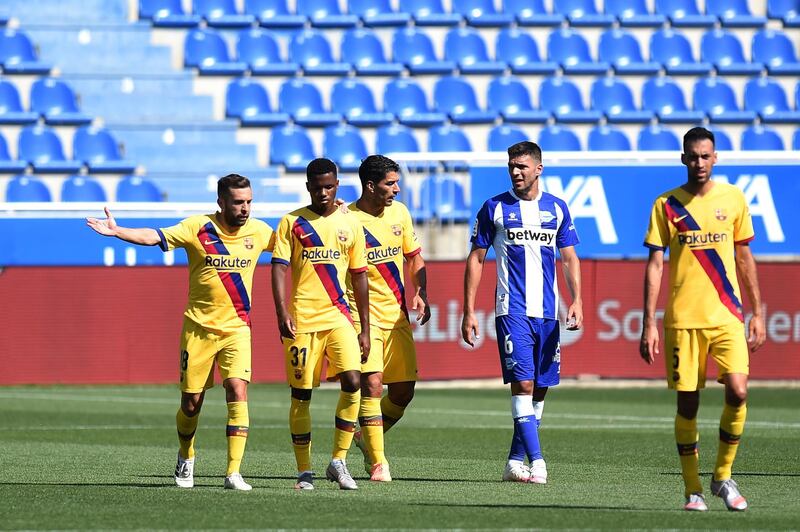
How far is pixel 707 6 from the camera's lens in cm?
2738

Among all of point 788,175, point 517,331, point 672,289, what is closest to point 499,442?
point 517,331

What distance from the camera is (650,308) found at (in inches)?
314

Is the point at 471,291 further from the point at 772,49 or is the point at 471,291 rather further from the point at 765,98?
the point at 772,49

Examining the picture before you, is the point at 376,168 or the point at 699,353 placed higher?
the point at 376,168

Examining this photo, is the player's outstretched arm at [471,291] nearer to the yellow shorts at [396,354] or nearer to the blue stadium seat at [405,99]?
the yellow shorts at [396,354]

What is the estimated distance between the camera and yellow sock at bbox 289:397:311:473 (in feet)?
30.9

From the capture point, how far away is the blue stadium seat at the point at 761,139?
2494cm

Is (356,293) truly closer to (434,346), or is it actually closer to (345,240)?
(345,240)

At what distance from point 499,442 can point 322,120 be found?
12.3 meters

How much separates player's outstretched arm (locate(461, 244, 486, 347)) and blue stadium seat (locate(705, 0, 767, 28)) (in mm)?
18495

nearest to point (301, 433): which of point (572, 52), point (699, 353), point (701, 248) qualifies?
point (699, 353)

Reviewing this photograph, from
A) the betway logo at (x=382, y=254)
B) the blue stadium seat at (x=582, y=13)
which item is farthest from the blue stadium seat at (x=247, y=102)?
the betway logo at (x=382, y=254)

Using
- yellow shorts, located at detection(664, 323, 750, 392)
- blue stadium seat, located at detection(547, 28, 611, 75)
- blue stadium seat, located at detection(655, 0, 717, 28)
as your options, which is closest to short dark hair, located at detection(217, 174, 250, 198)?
yellow shorts, located at detection(664, 323, 750, 392)

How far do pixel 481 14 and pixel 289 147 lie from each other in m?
4.78
